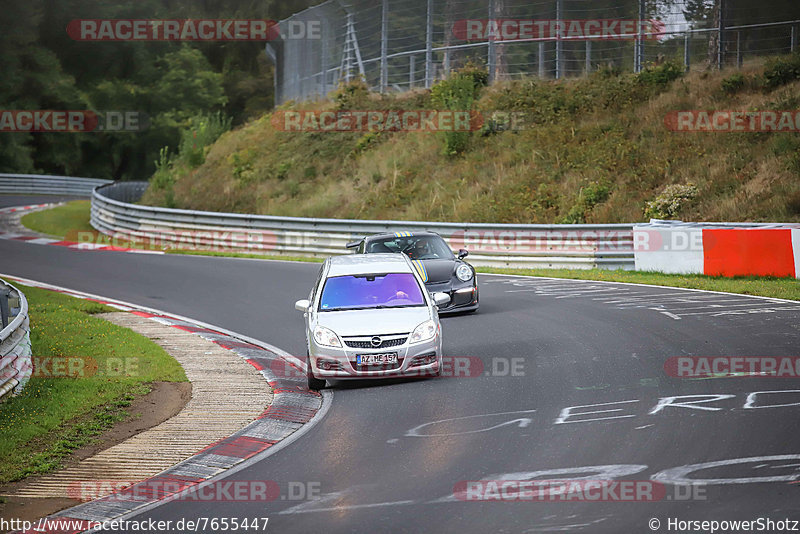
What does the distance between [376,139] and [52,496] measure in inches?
1226

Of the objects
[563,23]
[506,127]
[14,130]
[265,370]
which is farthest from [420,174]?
[14,130]

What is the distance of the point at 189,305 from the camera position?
64.3ft

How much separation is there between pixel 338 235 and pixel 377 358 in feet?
54.1

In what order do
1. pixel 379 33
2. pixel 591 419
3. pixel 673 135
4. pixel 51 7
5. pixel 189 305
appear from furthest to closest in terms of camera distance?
pixel 51 7 → pixel 379 33 → pixel 673 135 → pixel 189 305 → pixel 591 419

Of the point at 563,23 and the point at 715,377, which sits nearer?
the point at 715,377

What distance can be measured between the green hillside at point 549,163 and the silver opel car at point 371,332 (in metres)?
15.4

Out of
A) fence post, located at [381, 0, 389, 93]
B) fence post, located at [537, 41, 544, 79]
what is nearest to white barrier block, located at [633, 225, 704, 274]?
fence post, located at [537, 41, 544, 79]

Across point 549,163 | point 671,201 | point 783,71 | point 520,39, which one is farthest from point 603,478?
point 520,39

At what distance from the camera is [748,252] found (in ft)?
67.4

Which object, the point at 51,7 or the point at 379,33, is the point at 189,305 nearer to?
the point at 379,33

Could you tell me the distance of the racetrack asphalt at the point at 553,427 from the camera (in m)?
7.13

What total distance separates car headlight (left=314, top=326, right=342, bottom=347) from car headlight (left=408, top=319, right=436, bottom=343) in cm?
88

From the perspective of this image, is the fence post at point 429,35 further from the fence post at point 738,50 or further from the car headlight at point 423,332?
the car headlight at point 423,332

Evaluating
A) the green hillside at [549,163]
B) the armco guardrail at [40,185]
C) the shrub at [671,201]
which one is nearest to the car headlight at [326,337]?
the green hillside at [549,163]
